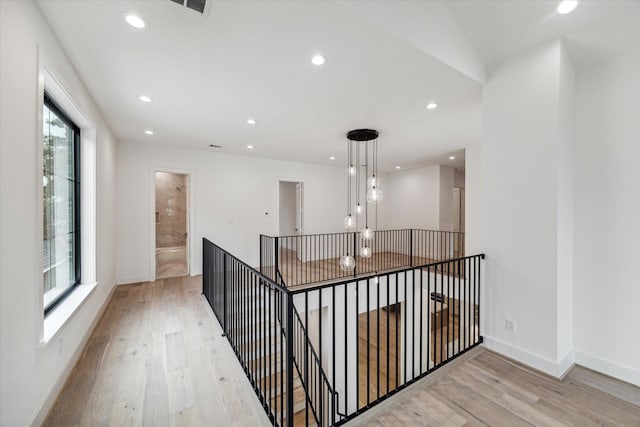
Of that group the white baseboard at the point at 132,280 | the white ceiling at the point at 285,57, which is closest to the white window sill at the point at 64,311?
the white baseboard at the point at 132,280

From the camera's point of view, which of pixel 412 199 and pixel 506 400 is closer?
pixel 506 400

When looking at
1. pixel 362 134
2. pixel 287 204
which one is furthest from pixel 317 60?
pixel 287 204

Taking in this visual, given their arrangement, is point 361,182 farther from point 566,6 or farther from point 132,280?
point 132,280

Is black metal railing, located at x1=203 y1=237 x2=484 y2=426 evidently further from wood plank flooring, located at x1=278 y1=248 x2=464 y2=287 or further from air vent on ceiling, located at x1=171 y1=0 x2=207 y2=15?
air vent on ceiling, located at x1=171 y1=0 x2=207 y2=15

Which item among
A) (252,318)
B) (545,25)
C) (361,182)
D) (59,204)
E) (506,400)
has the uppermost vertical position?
(545,25)

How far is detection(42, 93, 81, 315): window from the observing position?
7.47ft

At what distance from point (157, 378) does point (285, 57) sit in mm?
3036

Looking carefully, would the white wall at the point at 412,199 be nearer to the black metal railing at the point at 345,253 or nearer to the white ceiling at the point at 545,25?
the black metal railing at the point at 345,253

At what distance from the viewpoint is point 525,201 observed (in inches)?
98.3

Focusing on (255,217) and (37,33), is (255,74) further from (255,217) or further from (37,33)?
(255,217)

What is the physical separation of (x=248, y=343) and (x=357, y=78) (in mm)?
2833

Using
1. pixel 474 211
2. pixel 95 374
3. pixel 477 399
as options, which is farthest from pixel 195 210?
pixel 474 211

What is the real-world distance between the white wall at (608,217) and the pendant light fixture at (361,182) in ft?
8.70

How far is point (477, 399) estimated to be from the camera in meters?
2.00
